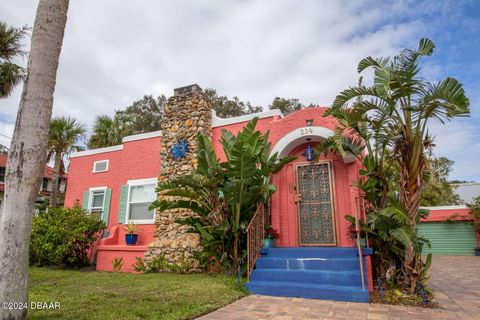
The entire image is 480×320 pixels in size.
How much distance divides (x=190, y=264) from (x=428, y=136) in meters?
7.00

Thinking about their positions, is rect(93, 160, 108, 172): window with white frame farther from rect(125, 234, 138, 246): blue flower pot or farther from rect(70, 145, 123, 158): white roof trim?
rect(125, 234, 138, 246): blue flower pot

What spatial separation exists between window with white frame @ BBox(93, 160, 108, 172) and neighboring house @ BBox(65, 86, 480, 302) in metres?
0.05

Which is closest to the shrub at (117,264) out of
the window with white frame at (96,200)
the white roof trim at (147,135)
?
the window with white frame at (96,200)

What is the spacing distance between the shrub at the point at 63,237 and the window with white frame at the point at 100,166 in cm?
263

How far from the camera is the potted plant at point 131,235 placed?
1017cm

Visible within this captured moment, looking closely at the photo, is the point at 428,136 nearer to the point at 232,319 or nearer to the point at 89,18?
the point at 232,319

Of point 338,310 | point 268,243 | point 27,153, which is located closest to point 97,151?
point 268,243

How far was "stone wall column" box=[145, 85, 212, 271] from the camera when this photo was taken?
894 cm

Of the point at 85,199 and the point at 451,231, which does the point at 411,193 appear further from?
the point at 451,231

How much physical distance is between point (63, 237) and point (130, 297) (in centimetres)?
600

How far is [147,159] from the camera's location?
1141cm

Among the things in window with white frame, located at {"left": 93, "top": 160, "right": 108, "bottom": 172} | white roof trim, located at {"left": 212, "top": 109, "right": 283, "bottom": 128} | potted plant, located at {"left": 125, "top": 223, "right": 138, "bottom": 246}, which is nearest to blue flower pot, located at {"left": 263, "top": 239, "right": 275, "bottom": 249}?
white roof trim, located at {"left": 212, "top": 109, "right": 283, "bottom": 128}

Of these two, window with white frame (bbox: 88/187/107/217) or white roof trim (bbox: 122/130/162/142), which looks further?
window with white frame (bbox: 88/187/107/217)

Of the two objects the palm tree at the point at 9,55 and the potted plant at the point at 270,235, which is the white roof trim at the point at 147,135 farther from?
the potted plant at the point at 270,235
